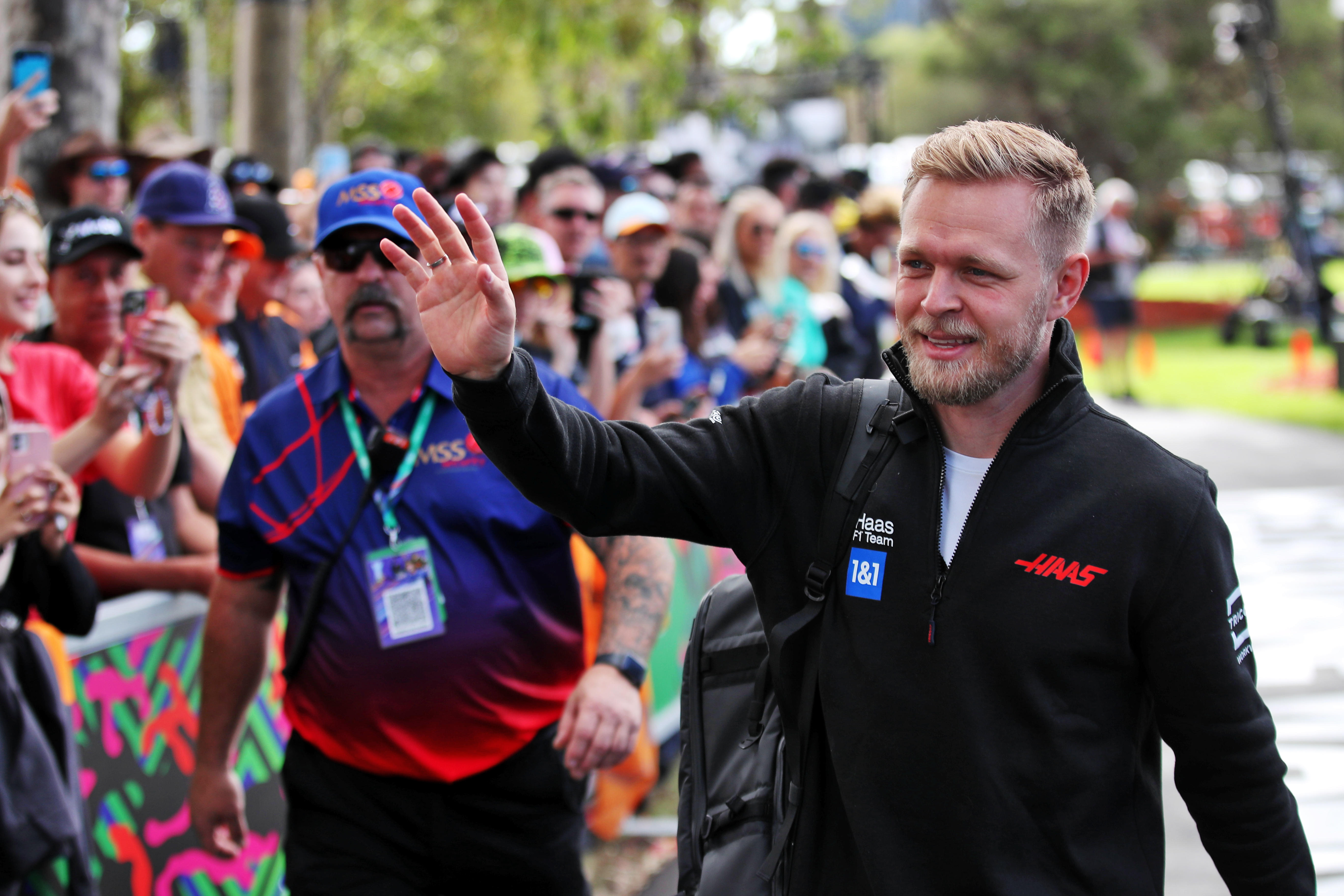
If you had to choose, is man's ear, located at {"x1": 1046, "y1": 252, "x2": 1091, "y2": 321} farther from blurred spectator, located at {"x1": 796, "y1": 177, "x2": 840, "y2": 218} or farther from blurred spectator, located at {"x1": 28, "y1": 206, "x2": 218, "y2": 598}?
blurred spectator, located at {"x1": 796, "y1": 177, "x2": 840, "y2": 218}

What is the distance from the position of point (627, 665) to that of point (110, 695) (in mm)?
1556

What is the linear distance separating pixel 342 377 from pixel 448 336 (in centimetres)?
125

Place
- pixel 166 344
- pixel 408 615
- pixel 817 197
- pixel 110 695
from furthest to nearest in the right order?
1. pixel 817 197
2. pixel 110 695
3. pixel 166 344
4. pixel 408 615

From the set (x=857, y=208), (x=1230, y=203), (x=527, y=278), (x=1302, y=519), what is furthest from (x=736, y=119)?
(x=1230, y=203)

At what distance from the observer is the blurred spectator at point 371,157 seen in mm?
8969

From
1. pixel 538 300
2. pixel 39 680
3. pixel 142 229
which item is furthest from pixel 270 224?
pixel 39 680

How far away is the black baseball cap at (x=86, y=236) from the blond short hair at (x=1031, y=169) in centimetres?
293

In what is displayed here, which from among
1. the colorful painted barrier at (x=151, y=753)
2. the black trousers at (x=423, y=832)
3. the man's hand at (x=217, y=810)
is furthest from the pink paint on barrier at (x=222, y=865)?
the black trousers at (x=423, y=832)

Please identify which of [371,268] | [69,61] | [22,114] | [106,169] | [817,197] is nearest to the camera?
[371,268]

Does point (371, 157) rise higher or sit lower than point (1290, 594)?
higher

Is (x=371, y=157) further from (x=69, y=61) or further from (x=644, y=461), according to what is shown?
(x=644, y=461)

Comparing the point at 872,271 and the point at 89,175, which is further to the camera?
the point at 872,271

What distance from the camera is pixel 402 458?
10.2 feet

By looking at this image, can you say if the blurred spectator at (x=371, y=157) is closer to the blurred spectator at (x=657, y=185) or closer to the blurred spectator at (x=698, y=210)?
the blurred spectator at (x=657, y=185)
